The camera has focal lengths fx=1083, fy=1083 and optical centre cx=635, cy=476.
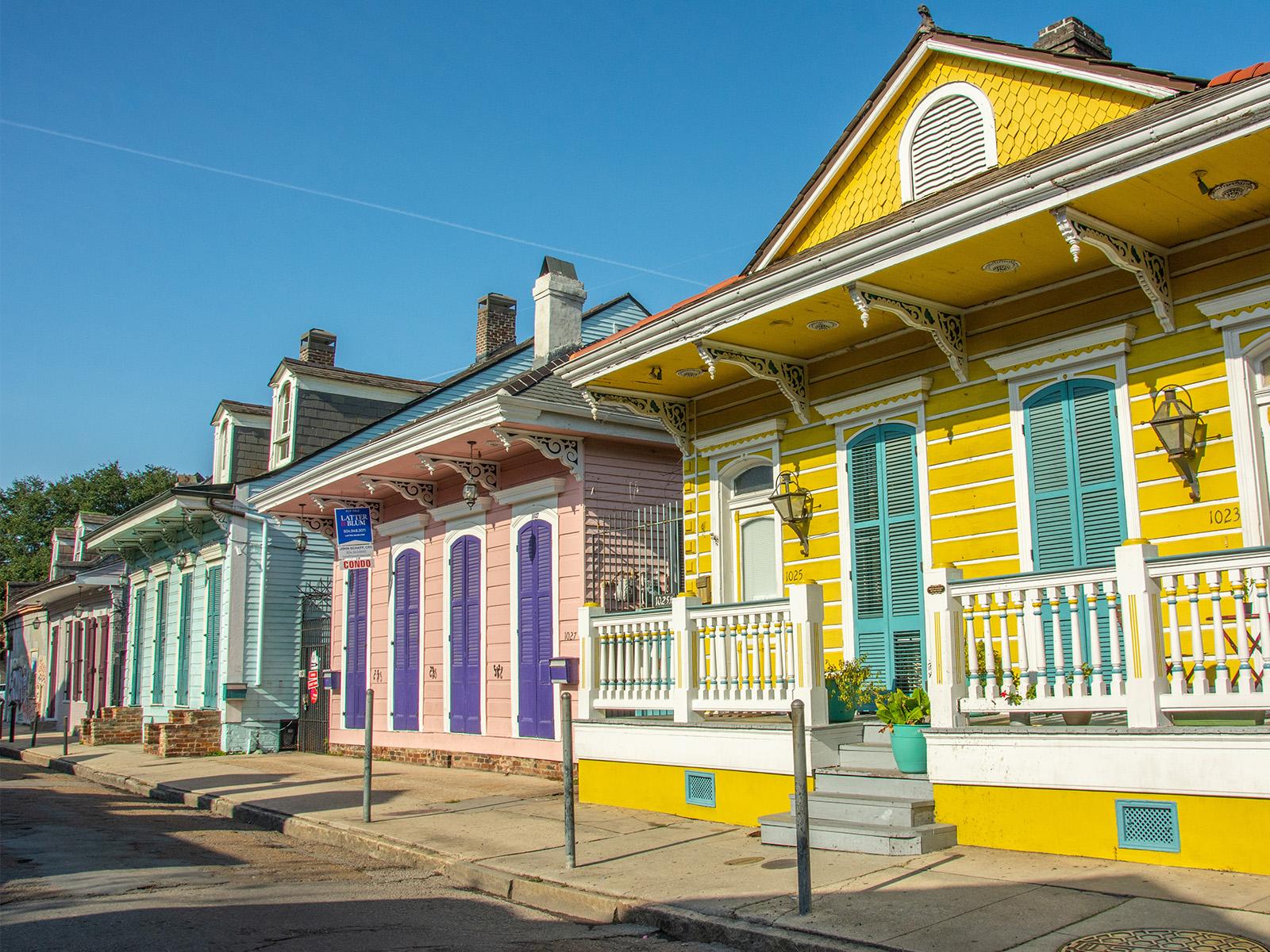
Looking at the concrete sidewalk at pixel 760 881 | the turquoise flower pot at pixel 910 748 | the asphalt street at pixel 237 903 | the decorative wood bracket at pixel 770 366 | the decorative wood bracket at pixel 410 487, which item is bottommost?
the asphalt street at pixel 237 903

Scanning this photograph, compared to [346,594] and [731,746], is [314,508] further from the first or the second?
[731,746]

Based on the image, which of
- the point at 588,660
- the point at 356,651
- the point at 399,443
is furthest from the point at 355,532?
the point at 356,651

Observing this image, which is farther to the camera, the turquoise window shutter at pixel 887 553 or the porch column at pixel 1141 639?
the turquoise window shutter at pixel 887 553

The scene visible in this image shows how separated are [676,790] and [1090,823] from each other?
4185 millimetres

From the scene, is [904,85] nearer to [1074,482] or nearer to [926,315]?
[926,315]

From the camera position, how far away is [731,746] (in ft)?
31.5

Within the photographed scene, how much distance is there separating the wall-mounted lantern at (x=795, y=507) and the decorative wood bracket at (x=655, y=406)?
1789mm

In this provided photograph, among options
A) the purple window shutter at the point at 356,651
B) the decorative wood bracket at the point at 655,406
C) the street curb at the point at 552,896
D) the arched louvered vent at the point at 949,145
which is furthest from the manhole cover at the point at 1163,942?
the purple window shutter at the point at 356,651

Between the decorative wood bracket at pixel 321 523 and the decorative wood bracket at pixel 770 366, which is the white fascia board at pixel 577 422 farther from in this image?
the decorative wood bracket at pixel 321 523

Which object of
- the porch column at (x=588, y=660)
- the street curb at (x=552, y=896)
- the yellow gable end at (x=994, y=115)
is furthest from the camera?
the porch column at (x=588, y=660)

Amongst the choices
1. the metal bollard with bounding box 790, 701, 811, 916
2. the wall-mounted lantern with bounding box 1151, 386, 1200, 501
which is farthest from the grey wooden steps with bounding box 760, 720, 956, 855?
the wall-mounted lantern with bounding box 1151, 386, 1200, 501

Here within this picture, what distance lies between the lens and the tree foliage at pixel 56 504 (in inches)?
2363

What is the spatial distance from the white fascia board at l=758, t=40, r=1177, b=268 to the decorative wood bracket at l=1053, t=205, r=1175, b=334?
1.54 m

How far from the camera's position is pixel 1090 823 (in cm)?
696
